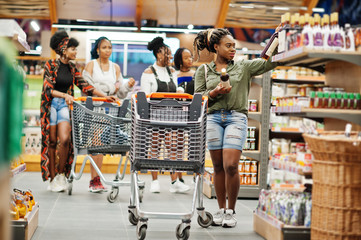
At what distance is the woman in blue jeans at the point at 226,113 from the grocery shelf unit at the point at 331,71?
40 cm

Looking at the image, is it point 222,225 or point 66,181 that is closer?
point 222,225

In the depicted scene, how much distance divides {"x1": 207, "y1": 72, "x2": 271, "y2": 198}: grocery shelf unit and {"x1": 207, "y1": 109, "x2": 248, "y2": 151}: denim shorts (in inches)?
74.7

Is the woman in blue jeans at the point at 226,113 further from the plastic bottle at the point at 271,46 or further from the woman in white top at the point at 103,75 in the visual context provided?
the woman in white top at the point at 103,75

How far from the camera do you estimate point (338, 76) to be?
3.93 meters

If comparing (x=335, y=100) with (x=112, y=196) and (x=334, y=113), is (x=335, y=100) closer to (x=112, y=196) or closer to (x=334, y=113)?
(x=334, y=113)

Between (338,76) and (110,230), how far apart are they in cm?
202

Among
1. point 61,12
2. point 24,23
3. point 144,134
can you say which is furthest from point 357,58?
point 24,23

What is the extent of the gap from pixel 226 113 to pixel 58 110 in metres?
2.53

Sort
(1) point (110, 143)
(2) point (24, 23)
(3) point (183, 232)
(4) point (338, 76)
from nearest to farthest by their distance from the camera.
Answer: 1. (3) point (183, 232)
2. (4) point (338, 76)
3. (1) point (110, 143)
4. (2) point (24, 23)

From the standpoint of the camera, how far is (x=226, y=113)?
4246 millimetres

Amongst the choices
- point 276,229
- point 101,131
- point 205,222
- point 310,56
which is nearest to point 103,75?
point 101,131

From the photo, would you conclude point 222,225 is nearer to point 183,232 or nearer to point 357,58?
point 183,232

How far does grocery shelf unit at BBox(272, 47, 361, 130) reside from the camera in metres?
3.30

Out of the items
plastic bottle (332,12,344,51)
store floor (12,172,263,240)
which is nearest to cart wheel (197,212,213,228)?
store floor (12,172,263,240)
